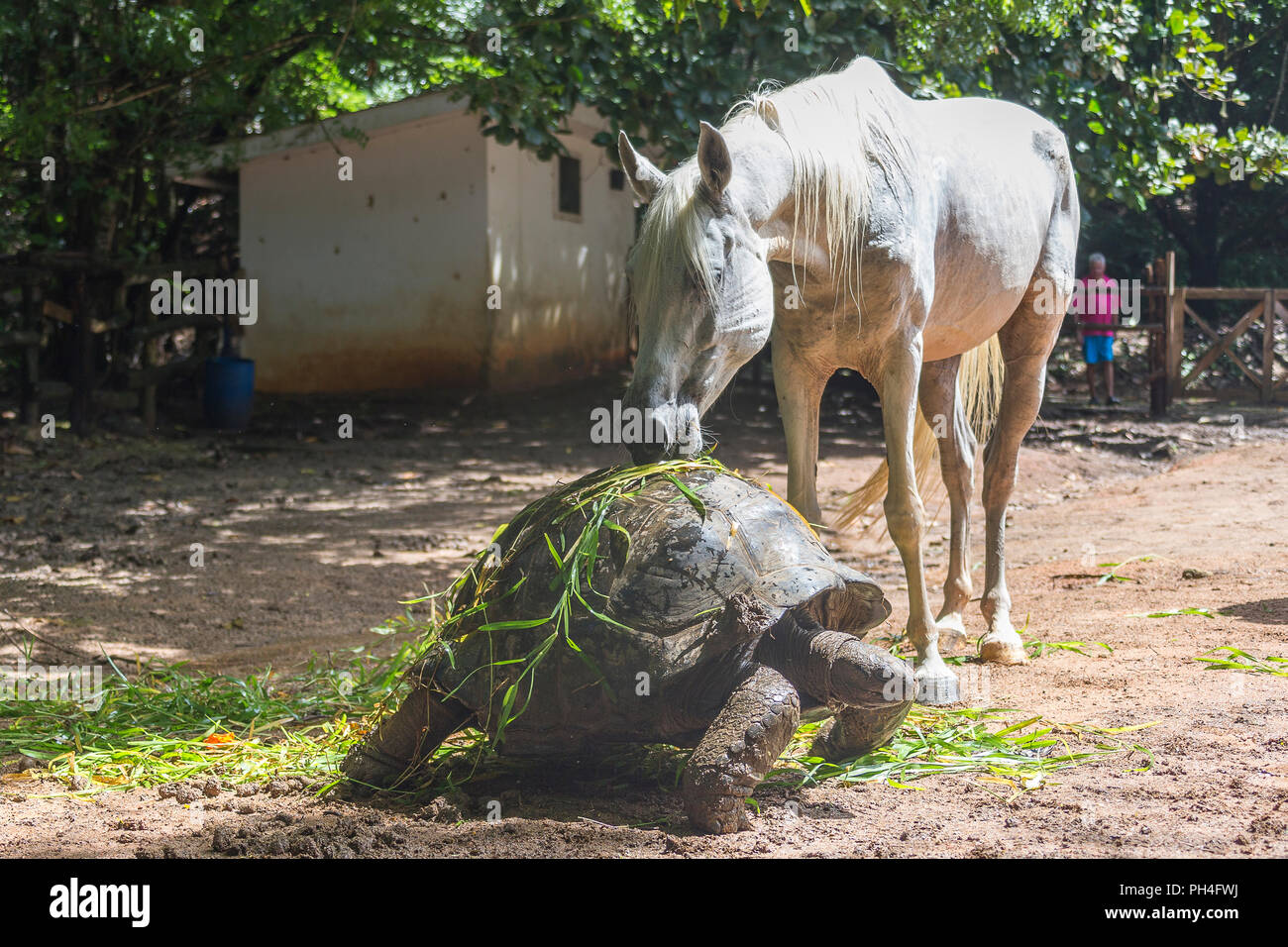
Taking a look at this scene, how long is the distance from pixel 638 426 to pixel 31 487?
829 centimetres

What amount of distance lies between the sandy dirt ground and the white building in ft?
3.86

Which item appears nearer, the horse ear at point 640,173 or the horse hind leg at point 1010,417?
the horse ear at point 640,173

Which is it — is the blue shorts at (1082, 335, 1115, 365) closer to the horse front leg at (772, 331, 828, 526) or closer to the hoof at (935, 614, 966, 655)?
the hoof at (935, 614, 966, 655)

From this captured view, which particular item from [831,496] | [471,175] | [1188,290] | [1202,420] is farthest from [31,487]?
[1188,290]

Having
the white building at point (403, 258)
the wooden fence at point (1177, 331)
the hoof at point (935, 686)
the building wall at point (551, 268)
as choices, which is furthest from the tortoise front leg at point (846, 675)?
the white building at point (403, 258)

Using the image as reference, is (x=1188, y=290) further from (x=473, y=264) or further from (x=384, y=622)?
(x=384, y=622)

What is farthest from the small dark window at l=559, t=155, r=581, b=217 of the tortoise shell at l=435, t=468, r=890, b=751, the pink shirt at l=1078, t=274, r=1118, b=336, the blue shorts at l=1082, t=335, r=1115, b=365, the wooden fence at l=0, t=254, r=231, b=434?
the tortoise shell at l=435, t=468, r=890, b=751

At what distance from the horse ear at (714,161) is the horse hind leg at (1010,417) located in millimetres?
2505

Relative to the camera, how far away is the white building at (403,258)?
15469 millimetres

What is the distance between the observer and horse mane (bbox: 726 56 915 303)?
3.60 meters

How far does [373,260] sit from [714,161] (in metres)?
13.6

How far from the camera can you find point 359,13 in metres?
9.88

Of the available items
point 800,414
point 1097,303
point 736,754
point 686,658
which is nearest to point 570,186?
point 1097,303

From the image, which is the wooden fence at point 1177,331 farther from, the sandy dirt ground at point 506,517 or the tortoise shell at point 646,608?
the tortoise shell at point 646,608
